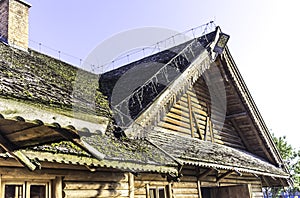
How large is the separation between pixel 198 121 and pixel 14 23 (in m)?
6.01

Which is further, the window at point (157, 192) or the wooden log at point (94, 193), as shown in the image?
the window at point (157, 192)

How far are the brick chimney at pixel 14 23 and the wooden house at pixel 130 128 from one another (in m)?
0.03

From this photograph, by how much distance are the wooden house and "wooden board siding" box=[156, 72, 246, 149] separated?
34mm

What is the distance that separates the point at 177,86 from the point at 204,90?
3569mm

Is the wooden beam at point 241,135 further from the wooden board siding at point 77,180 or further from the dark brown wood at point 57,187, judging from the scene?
the dark brown wood at point 57,187

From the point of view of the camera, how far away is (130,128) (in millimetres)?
6812

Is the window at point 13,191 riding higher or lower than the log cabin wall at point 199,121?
lower

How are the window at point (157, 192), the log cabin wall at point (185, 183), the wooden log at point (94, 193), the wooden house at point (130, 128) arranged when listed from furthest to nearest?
the window at point (157, 192), the log cabin wall at point (185, 183), the wooden log at point (94, 193), the wooden house at point (130, 128)

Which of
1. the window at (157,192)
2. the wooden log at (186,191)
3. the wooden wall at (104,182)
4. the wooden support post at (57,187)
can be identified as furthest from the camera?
the wooden log at (186,191)

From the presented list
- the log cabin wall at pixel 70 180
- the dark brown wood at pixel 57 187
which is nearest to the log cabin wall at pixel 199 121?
the log cabin wall at pixel 70 180

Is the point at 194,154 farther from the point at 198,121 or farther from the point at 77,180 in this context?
the point at 77,180

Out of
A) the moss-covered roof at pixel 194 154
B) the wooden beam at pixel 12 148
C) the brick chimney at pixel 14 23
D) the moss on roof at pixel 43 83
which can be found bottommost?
the wooden beam at pixel 12 148

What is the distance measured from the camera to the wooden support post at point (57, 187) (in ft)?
17.7

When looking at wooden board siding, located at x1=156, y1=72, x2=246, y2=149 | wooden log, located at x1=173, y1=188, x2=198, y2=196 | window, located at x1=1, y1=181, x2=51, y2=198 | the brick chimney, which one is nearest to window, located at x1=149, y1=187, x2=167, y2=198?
wooden log, located at x1=173, y1=188, x2=198, y2=196
